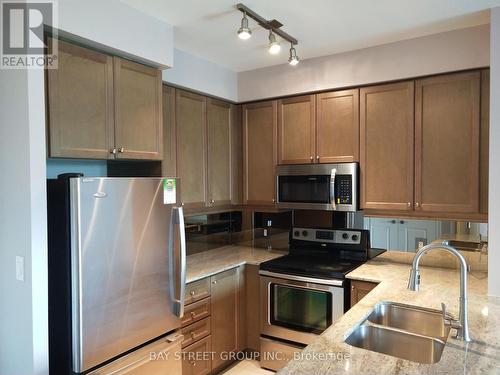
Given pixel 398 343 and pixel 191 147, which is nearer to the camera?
pixel 398 343

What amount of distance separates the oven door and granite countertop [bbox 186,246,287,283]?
0.88 feet

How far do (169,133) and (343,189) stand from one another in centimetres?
146

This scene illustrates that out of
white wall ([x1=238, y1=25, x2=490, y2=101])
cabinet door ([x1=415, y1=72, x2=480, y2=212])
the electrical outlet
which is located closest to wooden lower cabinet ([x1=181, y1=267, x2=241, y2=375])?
the electrical outlet

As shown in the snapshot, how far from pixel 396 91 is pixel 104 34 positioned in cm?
211

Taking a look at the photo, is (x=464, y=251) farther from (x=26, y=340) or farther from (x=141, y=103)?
(x=26, y=340)

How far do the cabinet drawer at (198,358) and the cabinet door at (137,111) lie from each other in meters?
1.36

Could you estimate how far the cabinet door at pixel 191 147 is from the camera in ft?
9.27

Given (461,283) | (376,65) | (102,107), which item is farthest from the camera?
(376,65)

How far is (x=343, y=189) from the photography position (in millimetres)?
2869

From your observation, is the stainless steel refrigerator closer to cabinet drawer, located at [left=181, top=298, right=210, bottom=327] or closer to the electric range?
cabinet drawer, located at [left=181, top=298, right=210, bottom=327]

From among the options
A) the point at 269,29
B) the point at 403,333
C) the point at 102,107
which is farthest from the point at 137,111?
the point at 403,333

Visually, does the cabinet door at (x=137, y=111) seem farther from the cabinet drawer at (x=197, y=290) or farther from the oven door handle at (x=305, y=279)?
the oven door handle at (x=305, y=279)

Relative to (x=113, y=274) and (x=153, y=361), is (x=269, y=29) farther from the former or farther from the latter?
(x=153, y=361)

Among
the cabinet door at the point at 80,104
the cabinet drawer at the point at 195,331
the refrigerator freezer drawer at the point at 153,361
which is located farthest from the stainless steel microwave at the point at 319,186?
the cabinet door at the point at 80,104
